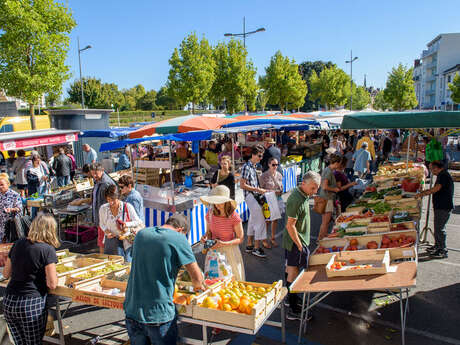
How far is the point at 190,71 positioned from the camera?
2272cm

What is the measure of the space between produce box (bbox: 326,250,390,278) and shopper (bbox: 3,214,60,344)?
294cm

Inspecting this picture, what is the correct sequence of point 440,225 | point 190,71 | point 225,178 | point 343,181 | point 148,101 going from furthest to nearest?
point 148,101 < point 190,71 < point 343,181 < point 225,178 < point 440,225

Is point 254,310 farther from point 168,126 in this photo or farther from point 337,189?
point 168,126

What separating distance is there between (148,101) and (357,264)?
7508 cm

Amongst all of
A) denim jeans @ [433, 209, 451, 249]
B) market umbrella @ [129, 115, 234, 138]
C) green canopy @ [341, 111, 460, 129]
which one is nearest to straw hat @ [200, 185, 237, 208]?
green canopy @ [341, 111, 460, 129]

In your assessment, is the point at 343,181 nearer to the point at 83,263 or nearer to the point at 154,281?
the point at 83,263

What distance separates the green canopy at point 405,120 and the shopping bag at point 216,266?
9.98ft

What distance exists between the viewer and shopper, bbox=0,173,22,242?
5781mm

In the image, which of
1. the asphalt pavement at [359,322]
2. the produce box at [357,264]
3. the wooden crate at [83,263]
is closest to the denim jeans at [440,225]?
the asphalt pavement at [359,322]

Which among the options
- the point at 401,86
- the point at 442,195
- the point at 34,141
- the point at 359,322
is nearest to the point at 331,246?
the point at 359,322

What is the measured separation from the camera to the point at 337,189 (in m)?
6.86

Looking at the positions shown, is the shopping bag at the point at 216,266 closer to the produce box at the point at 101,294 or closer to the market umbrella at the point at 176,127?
the produce box at the point at 101,294

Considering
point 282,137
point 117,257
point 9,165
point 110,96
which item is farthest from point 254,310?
point 110,96

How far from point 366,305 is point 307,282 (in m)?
1.36
